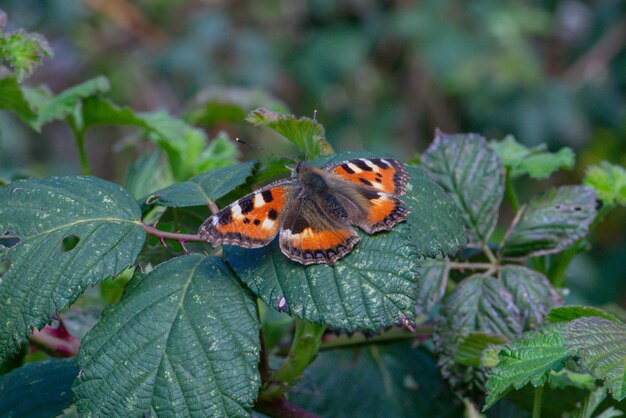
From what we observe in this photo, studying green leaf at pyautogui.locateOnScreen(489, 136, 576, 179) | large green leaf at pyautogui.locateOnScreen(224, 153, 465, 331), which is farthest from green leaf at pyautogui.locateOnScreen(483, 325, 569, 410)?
green leaf at pyautogui.locateOnScreen(489, 136, 576, 179)

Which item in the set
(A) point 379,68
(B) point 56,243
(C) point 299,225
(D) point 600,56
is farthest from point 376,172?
(D) point 600,56

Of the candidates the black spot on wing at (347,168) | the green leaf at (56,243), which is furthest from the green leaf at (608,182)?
the green leaf at (56,243)

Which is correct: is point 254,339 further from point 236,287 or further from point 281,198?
point 281,198

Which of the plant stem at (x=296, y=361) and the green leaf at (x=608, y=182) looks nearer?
the plant stem at (x=296, y=361)

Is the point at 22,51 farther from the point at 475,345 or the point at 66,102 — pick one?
the point at 475,345

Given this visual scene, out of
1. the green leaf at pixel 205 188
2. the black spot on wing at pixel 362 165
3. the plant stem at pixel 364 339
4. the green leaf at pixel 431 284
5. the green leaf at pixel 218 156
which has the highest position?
the black spot on wing at pixel 362 165

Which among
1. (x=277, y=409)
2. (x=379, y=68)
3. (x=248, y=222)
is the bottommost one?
(x=379, y=68)

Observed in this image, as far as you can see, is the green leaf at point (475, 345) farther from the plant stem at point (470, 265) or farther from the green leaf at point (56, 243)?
the green leaf at point (56, 243)

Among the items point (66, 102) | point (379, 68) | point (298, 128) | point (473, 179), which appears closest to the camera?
point (298, 128)
